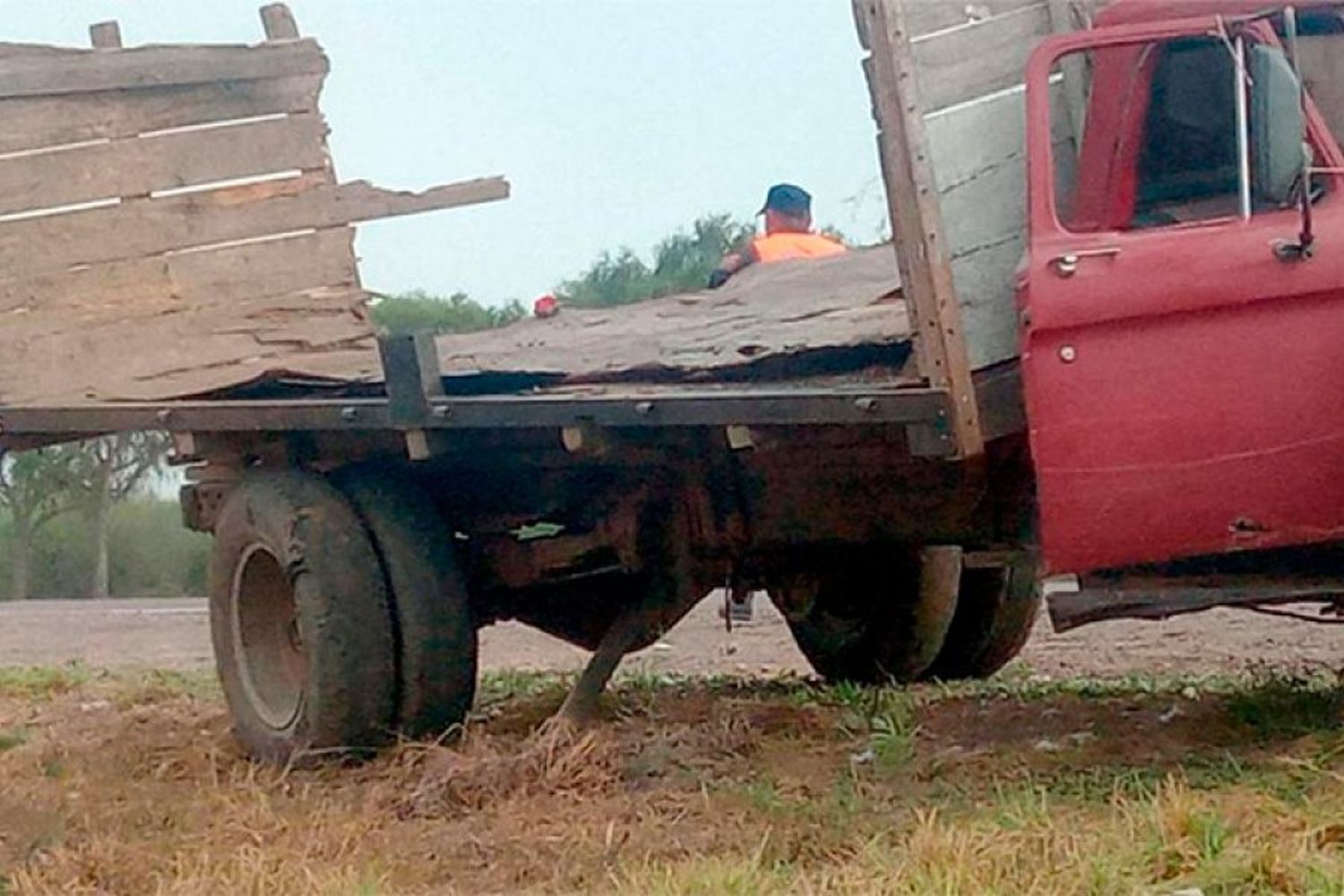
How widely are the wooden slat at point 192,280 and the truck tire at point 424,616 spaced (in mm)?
1415

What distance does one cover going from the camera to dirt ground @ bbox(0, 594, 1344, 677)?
1034cm

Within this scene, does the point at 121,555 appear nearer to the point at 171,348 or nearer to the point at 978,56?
the point at 171,348

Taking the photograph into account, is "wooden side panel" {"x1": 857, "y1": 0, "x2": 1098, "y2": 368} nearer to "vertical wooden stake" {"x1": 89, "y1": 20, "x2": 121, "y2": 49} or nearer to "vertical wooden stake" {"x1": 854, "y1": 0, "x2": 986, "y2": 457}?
"vertical wooden stake" {"x1": 854, "y1": 0, "x2": 986, "y2": 457}

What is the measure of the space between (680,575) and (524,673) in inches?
96.1

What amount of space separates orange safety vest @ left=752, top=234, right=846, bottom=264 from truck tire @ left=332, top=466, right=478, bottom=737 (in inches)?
89.7

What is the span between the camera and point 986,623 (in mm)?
9484

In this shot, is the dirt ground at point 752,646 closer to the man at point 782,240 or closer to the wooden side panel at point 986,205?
the man at point 782,240

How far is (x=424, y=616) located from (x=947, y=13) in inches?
104

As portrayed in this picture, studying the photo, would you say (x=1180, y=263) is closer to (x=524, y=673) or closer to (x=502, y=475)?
(x=502, y=475)

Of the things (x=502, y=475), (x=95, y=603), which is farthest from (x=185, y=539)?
(x=502, y=475)

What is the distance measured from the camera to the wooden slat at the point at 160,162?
874 centimetres

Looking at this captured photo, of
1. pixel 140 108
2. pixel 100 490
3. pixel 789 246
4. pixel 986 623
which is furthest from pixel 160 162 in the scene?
pixel 100 490

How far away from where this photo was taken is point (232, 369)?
897 centimetres

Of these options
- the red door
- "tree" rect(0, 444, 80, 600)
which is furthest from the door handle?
"tree" rect(0, 444, 80, 600)
